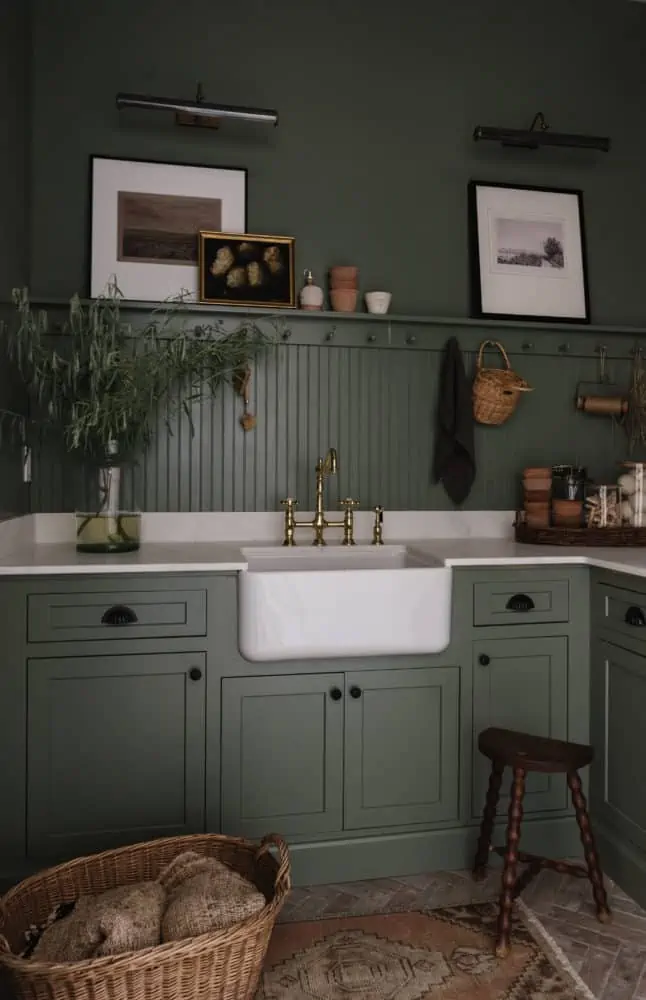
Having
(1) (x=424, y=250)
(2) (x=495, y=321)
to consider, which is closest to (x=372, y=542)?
(2) (x=495, y=321)

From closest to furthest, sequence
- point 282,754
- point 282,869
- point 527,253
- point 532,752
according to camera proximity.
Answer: point 282,869 < point 532,752 < point 282,754 < point 527,253

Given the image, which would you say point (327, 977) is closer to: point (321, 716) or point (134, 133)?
point (321, 716)

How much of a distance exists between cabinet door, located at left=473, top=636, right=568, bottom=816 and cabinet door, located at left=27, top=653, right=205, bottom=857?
86 centimetres

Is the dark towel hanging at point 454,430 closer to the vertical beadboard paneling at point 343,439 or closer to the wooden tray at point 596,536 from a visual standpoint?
the vertical beadboard paneling at point 343,439

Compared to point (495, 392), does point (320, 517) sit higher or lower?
lower

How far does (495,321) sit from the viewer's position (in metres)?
2.97

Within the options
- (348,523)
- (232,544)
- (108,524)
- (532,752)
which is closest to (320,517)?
(348,523)

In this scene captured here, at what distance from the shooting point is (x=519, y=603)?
2422 mm

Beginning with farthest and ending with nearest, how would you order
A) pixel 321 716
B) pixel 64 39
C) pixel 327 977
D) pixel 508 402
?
1. pixel 508 402
2. pixel 64 39
3. pixel 321 716
4. pixel 327 977

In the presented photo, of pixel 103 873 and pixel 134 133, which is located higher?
pixel 134 133

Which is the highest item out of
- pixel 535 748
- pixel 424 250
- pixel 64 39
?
pixel 64 39

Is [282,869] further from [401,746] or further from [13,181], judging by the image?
[13,181]

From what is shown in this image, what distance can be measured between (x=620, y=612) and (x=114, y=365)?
5.55ft

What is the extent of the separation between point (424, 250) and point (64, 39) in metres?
1.50
